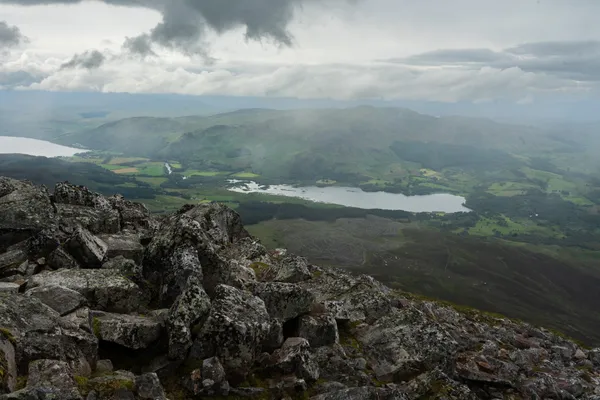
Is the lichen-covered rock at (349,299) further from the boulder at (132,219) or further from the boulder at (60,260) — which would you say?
the boulder at (132,219)

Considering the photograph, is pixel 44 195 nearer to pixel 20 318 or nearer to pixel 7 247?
pixel 7 247

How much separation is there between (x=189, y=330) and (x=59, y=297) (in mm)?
6808

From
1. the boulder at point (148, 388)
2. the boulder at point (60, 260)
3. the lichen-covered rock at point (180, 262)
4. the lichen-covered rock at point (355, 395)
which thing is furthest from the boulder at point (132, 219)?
the lichen-covered rock at point (355, 395)

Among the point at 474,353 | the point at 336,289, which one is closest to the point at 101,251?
the point at 336,289

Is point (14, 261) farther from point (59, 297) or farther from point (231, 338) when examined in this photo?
point (231, 338)

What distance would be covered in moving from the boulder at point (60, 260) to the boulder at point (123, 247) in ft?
12.1

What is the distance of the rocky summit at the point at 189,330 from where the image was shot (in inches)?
687

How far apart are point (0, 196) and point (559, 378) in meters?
48.4

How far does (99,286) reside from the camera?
23.2m

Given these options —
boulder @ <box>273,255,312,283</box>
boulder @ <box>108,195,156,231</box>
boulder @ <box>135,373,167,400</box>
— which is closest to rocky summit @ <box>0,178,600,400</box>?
boulder @ <box>135,373,167,400</box>

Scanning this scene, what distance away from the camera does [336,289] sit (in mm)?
37844

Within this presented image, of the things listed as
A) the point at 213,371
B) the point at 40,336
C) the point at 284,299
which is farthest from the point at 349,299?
the point at 40,336

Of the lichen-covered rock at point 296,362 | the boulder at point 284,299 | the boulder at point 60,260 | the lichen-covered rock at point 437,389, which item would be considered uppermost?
the boulder at point 60,260

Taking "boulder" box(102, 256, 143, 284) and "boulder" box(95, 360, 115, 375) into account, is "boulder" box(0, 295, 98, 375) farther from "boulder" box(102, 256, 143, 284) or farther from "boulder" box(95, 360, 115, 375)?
"boulder" box(102, 256, 143, 284)
